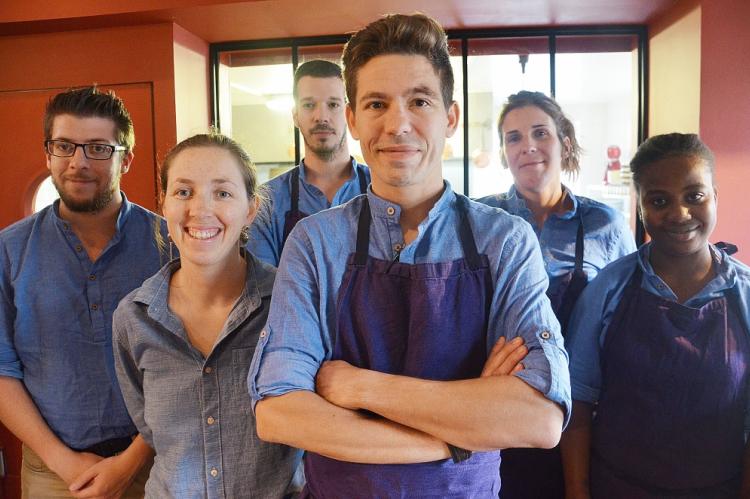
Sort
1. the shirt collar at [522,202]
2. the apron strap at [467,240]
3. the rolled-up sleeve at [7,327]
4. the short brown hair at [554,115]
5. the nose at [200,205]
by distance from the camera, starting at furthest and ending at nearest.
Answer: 1. the short brown hair at [554,115]
2. the shirt collar at [522,202]
3. the rolled-up sleeve at [7,327]
4. the nose at [200,205]
5. the apron strap at [467,240]

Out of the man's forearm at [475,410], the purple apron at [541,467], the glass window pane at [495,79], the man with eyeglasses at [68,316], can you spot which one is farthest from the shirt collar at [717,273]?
the glass window pane at [495,79]

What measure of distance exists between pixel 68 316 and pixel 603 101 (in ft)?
12.3

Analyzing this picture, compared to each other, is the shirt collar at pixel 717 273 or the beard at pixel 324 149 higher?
the beard at pixel 324 149

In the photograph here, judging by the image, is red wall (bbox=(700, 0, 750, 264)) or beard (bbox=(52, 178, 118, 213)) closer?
beard (bbox=(52, 178, 118, 213))

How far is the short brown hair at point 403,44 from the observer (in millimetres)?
1239

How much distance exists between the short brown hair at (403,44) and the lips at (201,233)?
1.71 ft

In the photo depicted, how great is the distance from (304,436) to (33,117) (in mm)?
3526

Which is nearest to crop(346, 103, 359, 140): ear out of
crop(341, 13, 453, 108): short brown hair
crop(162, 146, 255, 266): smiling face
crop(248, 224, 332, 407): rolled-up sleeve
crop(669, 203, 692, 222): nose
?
Answer: crop(341, 13, 453, 108): short brown hair

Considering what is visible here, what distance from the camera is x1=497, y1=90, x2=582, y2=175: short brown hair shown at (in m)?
2.11

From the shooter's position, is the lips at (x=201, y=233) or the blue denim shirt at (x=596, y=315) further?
the blue denim shirt at (x=596, y=315)

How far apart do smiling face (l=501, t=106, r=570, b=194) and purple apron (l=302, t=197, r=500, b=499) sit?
0.96m

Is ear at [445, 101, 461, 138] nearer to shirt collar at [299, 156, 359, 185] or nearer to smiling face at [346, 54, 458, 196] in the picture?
smiling face at [346, 54, 458, 196]

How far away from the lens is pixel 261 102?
15.3 ft

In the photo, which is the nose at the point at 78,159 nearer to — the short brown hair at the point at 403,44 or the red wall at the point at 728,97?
the short brown hair at the point at 403,44
